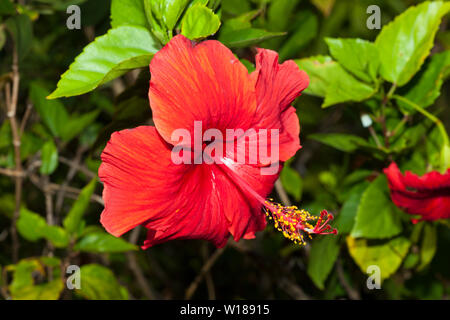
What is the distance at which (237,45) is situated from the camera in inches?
32.7

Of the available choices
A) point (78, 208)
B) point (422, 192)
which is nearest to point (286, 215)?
point (422, 192)

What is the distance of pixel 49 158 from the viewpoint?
1.34 m

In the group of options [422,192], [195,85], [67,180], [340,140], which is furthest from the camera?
[67,180]

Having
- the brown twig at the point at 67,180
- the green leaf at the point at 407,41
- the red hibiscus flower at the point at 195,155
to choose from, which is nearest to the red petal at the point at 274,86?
the red hibiscus flower at the point at 195,155

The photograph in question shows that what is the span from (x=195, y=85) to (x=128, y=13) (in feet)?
0.82

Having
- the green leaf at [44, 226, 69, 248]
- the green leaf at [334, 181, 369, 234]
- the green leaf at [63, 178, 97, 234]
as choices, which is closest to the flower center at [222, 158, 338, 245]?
the green leaf at [334, 181, 369, 234]

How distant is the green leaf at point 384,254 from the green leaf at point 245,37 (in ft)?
2.15

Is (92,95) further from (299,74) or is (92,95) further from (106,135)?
(299,74)

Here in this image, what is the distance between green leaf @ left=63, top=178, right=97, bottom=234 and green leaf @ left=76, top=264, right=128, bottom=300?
12 centimetres

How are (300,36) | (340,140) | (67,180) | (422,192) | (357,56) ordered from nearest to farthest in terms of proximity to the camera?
(422,192)
(357,56)
(340,140)
(300,36)
(67,180)

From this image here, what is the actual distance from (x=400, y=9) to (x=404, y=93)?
0.81 metres

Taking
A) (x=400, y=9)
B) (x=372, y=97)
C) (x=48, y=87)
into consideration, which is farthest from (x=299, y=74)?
(x=400, y=9)

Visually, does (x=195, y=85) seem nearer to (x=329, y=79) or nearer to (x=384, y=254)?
(x=329, y=79)

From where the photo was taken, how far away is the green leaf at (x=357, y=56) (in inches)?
40.3
